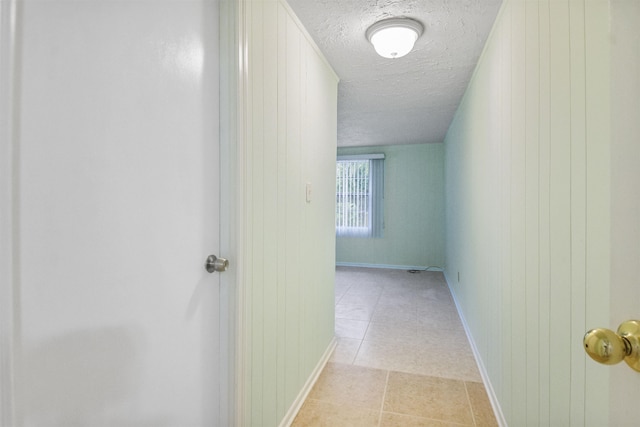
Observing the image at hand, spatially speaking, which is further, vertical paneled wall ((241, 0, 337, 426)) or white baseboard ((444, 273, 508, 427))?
white baseboard ((444, 273, 508, 427))

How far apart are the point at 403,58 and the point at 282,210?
1542 millimetres

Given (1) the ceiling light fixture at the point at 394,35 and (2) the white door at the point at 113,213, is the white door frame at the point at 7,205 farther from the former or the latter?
(1) the ceiling light fixture at the point at 394,35

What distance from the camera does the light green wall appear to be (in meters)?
5.63

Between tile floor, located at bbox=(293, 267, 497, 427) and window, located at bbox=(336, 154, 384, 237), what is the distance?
2.28 meters

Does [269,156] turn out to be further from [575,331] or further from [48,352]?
[575,331]

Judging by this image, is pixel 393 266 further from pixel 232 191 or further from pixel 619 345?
pixel 619 345

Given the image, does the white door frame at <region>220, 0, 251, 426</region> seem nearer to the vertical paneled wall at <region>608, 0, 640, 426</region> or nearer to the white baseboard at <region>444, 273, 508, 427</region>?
the vertical paneled wall at <region>608, 0, 640, 426</region>

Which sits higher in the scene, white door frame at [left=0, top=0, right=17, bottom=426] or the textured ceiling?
the textured ceiling

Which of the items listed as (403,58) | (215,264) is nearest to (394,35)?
(403,58)

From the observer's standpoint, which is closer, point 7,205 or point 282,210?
point 7,205

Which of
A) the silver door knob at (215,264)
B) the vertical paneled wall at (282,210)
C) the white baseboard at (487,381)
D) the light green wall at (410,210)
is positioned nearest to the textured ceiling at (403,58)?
the vertical paneled wall at (282,210)

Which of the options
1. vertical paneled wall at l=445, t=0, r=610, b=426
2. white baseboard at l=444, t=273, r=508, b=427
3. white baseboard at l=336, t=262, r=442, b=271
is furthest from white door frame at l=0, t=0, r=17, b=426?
white baseboard at l=336, t=262, r=442, b=271

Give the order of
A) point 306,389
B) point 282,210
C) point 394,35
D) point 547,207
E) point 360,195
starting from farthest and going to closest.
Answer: point 360,195 < point 306,389 < point 394,35 < point 282,210 < point 547,207

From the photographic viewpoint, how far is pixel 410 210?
5.79 m
